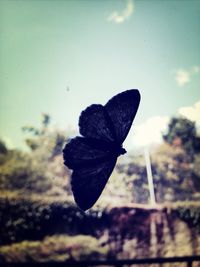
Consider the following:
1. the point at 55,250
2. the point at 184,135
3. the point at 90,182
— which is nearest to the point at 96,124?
the point at 90,182

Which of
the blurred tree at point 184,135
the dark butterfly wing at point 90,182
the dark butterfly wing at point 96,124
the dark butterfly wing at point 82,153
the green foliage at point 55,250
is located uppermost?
the blurred tree at point 184,135

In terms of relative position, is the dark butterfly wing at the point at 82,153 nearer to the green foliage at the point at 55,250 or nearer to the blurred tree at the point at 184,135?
the green foliage at the point at 55,250

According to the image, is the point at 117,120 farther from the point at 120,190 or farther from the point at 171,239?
the point at 120,190

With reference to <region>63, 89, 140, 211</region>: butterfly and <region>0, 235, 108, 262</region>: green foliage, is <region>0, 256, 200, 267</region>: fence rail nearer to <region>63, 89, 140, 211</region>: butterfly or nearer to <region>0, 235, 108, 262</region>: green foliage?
<region>63, 89, 140, 211</region>: butterfly

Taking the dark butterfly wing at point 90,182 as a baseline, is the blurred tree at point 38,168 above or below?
above

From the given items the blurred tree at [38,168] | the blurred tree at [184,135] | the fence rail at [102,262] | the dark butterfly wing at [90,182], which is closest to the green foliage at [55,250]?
the dark butterfly wing at [90,182]

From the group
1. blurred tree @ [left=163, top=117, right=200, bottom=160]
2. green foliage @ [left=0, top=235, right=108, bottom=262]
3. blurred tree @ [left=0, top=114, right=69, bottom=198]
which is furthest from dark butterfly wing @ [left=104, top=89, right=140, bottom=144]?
blurred tree @ [left=163, top=117, right=200, bottom=160]

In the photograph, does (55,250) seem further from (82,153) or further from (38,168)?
(38,168)
